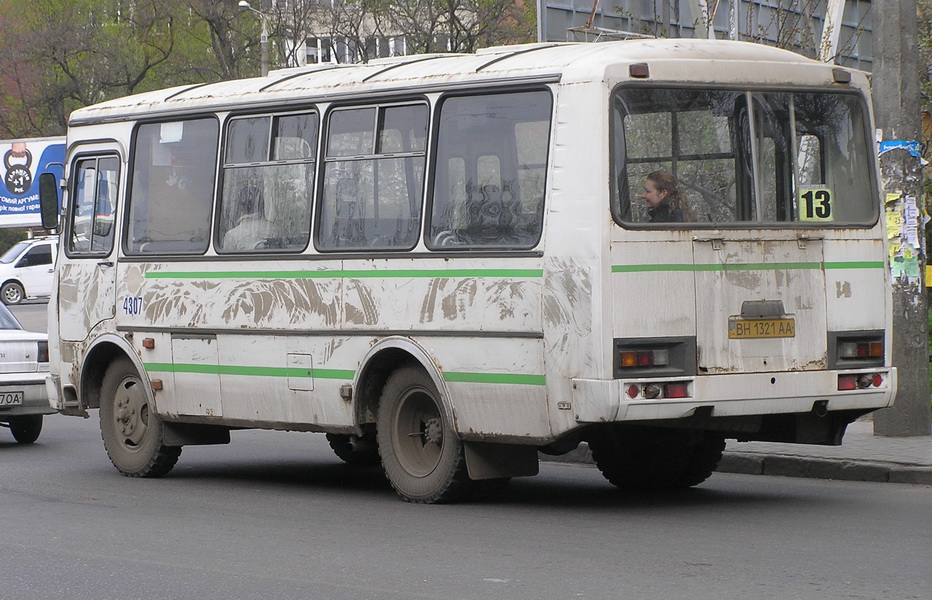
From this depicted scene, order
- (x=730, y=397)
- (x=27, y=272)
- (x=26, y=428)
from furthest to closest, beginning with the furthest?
(x=27, y=272) → (x=26, y=428) → (x=730, y=397)

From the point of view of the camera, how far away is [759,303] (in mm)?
9766

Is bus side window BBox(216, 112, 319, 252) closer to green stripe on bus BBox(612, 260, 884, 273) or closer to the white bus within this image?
the white bus

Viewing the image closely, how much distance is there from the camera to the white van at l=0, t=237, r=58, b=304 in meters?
43.7

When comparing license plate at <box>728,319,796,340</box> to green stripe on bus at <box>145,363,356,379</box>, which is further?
green stripe on bus at <box>145,363,356,379</box>

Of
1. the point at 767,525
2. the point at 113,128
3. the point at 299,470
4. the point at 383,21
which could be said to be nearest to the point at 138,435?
the point at 299,470

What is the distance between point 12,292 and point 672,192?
36.6 metres

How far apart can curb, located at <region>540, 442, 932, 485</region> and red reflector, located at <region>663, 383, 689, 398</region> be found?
8.25 feet

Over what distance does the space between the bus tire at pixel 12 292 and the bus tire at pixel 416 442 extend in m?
34.7

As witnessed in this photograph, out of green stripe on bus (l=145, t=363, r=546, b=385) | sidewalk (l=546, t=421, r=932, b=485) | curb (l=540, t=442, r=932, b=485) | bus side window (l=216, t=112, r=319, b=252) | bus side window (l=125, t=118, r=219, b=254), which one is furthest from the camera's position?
bus side window (l=125, t=118, r=219, b=254)

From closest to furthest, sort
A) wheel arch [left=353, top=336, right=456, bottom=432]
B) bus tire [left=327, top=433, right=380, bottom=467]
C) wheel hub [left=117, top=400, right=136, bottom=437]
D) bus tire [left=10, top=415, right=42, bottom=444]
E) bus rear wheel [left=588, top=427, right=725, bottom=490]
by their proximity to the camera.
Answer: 1. wheel arch [left=353, top=336, right=456, bottom=432]
2. bus rear wheel [left=588, top=427, right=725, bottom=490]
3. wheel hub [left=117, top=400, right=136, bottom=437]
4. bus tire [left=327, top=433, right=380, bottom=467]
5. bus tire [left=10, top=415, right=42, bottom=444]

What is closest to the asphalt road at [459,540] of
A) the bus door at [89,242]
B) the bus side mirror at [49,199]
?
the bus door at [89,242]

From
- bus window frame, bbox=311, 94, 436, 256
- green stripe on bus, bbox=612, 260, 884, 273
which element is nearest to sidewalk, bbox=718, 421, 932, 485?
green stripe on bus, bbox=612, 260, 884, 273

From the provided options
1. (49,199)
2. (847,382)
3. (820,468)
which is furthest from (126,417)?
(847,382)

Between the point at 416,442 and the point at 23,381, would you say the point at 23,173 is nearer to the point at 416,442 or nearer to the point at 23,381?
the point at 23,381
